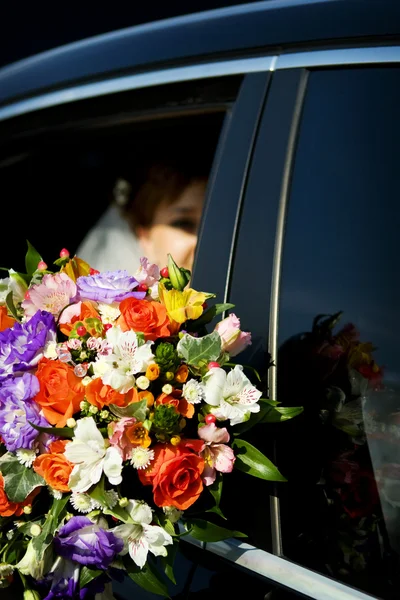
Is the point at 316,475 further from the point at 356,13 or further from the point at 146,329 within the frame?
the point at 356,13

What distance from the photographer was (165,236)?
7.80 feet

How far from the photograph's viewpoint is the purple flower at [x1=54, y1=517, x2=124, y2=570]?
1.28 m

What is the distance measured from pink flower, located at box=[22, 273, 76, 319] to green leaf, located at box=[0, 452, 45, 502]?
27cm

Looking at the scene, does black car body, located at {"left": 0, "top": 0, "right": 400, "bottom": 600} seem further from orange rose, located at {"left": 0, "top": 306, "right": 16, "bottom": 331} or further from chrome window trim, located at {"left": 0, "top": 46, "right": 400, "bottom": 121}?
orange rose, located at {"left": 0, "top": 306, "right": 16, "bottom": 331}

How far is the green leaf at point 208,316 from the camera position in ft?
4.65

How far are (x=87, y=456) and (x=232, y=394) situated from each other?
255 millimetres

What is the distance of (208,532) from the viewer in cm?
132

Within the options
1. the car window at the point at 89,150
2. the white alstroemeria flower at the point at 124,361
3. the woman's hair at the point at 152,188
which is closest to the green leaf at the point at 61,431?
the white alstroemeria flower at the point at 124,361

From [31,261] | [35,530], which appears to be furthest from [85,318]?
[35,530]

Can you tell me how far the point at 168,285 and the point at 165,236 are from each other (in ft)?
2.95

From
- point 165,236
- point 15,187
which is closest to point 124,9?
point 15,187

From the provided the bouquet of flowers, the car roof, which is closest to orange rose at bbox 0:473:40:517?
the bouquet of flowers

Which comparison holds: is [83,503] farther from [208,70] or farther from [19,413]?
[208,70]

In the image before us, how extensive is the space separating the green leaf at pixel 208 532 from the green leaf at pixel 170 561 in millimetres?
41
